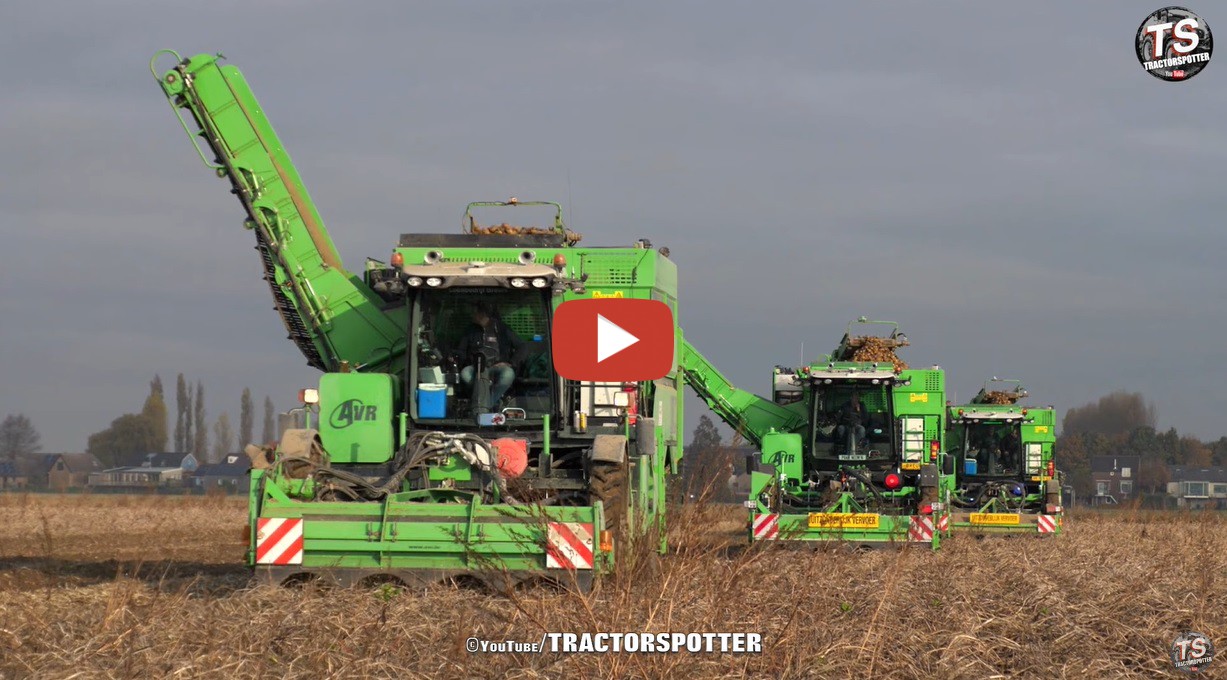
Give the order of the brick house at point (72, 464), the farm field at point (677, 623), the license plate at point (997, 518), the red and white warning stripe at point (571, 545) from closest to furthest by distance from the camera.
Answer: the farm field at point (677, 623) < the red and white warning stripe at point (571, 545) < the license plate at point (997, 518) < the brick house at point (72, 464)

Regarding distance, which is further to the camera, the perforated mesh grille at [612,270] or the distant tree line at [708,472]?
the perforated mesh grille at [612,270]

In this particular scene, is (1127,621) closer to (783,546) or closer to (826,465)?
(783,546)

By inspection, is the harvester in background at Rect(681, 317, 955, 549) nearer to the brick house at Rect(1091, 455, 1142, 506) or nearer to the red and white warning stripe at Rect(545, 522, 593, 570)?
the red and white warning stripe at Rect(545, 522, 593, 570)

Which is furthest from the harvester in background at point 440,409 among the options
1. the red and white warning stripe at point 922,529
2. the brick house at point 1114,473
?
the brick house at point 1114,473

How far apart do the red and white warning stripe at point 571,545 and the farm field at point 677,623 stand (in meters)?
0.40

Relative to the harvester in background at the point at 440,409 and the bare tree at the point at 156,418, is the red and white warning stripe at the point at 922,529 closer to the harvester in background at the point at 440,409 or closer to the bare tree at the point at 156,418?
the harvester in background at the point at 440,409

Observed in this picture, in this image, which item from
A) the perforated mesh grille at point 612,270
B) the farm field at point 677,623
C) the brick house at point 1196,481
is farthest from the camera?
the brick house at point 1196,481

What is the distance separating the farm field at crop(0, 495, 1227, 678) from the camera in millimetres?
7371

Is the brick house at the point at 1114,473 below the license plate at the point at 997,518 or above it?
below

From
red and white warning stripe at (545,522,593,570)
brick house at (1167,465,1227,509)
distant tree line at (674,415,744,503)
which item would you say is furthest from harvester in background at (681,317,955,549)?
brick house at (1167,465,1227,509)

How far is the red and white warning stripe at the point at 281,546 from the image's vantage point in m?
10.2

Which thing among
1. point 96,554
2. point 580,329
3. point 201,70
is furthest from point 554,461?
point 96,554

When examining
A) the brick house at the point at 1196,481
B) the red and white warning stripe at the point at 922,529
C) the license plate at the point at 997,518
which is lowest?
the brick house at the point at 1196,481

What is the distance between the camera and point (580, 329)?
37.0 ft
